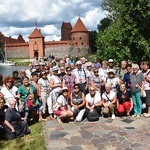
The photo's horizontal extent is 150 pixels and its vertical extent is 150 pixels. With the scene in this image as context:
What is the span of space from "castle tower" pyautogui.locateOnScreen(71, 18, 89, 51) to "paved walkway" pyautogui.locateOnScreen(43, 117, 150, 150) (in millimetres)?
58885

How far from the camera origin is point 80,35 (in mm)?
65000

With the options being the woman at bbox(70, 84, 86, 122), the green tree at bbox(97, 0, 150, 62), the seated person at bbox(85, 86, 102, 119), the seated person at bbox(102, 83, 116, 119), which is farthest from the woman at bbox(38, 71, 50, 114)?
the green tree at bbox(97, 0, 150, 62)

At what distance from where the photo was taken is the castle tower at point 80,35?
6475 centimetres

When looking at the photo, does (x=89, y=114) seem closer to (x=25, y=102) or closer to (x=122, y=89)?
(x=122, y=89)

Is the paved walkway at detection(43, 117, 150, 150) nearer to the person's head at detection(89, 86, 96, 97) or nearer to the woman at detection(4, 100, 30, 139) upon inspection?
the woman at detection(4, 100, 30, 139)

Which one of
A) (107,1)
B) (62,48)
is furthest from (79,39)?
(107,1)

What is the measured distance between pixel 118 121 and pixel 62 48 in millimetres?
59935

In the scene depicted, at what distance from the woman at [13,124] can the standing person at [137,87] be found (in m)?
2.94

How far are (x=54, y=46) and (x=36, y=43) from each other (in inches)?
189

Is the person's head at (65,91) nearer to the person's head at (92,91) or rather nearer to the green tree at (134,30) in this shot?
the person's head at (92,91)

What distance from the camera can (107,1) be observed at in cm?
2544

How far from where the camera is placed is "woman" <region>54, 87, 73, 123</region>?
6.76 m

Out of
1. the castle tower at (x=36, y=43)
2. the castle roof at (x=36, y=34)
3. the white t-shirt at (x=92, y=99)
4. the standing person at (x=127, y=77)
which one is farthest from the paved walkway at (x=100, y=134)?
the castle roof at (x=36, y=34)

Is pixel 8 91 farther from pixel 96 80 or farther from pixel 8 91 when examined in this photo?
pixel 96 80
